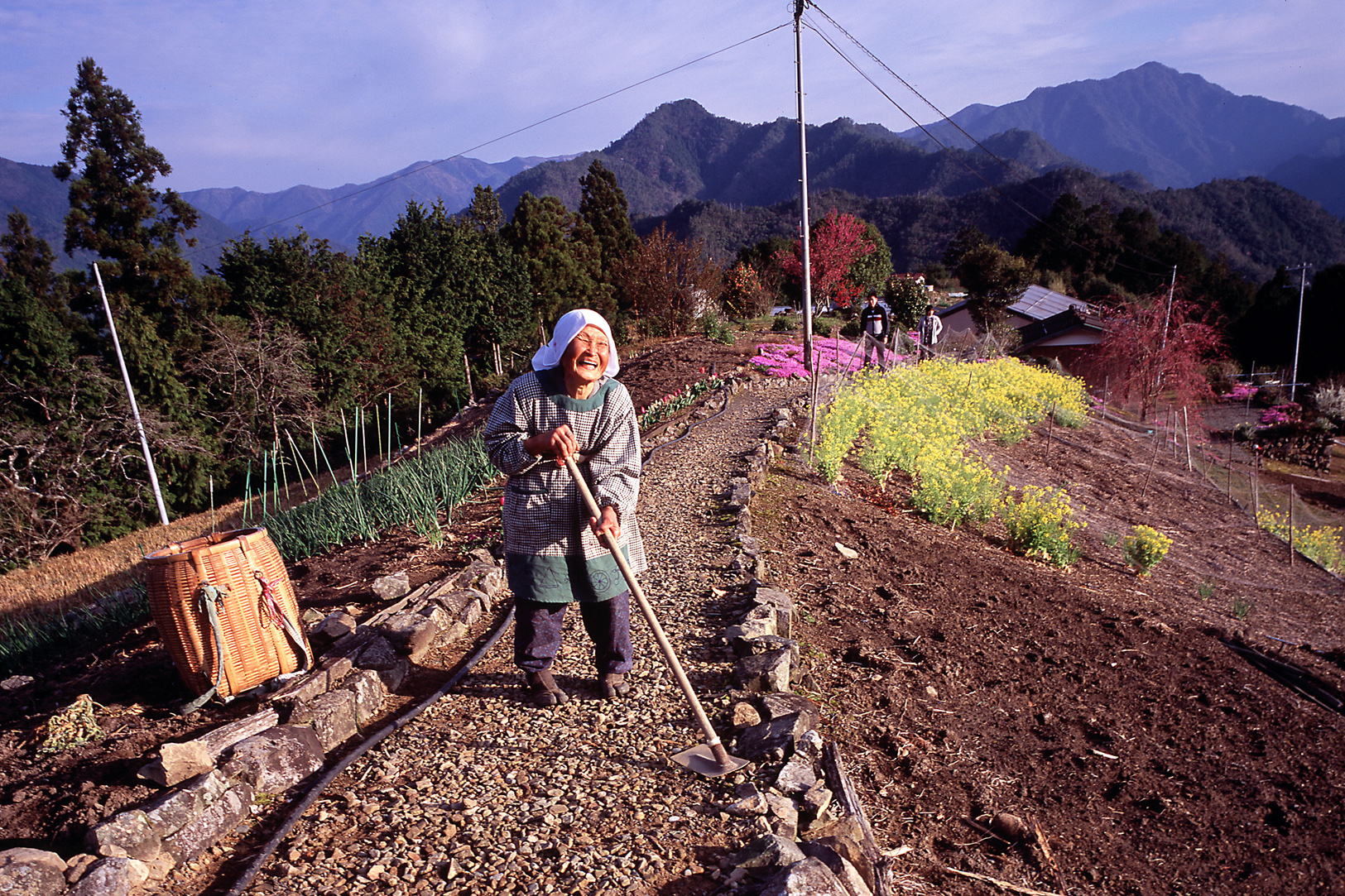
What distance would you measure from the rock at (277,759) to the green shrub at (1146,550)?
7777 millimetres

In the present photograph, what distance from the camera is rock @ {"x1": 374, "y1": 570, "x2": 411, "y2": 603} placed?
4.18 m

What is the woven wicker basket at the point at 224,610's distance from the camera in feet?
9.61

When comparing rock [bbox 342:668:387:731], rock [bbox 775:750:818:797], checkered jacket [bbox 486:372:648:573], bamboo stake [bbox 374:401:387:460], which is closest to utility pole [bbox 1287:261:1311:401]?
bamboo stake [bbox 374:401:387:460]

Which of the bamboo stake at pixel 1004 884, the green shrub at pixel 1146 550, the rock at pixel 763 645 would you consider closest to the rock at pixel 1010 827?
the bamboo stake at pixel 1004 884

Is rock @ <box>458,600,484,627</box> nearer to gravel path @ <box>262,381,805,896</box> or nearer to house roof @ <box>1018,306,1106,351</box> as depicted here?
gravel path @ <box>262,381,805,896</box>

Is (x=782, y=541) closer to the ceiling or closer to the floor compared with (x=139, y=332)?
closer to the floor

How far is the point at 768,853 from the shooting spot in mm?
2133

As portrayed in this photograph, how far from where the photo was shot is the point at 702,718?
8.83 ft

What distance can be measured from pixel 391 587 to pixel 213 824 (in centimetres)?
194

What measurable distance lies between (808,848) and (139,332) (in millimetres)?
21200

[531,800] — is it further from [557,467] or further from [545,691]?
[557,467]

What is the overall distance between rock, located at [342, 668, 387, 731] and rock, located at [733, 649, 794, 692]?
5.44ft

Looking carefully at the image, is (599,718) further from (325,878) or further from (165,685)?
(165,685)

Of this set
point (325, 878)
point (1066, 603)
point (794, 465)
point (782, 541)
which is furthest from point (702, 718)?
point (794, 465)
